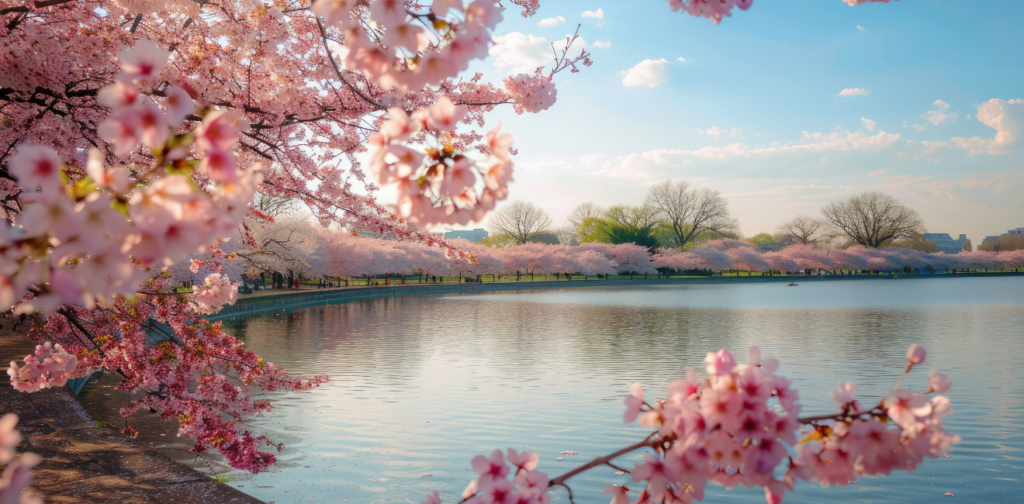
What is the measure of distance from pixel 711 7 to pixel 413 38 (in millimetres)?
1528

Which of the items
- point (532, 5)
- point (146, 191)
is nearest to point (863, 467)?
point (146, 191)

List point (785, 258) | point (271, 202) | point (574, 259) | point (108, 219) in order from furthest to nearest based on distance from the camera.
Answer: point (785, 258) < point (574, 259) < point (271, 202) < point (108, 219)

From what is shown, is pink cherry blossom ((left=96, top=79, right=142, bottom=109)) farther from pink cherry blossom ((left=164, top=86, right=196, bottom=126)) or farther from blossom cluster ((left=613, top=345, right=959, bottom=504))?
blossom cluster ((left=613, top=345, right=959, bottom=504))

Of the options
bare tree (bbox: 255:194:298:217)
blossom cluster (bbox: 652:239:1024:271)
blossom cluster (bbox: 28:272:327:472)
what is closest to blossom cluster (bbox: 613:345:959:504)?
blossom cluster (bbox: 28:272:327:472)

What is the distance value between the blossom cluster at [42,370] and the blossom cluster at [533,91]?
417cm

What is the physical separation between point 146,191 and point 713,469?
4.24ft

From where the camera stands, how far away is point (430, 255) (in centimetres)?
5219

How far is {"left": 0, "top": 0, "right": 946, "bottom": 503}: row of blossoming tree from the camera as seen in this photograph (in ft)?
3.21

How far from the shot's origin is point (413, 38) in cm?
132

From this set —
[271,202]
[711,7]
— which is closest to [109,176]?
[711,7]

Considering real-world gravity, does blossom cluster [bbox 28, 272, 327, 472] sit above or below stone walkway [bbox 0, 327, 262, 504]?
above

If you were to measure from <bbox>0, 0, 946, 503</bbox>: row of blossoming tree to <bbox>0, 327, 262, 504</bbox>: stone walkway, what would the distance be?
0.38 meters

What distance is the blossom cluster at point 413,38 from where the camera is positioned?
4.21 feet

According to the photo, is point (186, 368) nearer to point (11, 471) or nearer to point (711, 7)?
point (11, 471)
